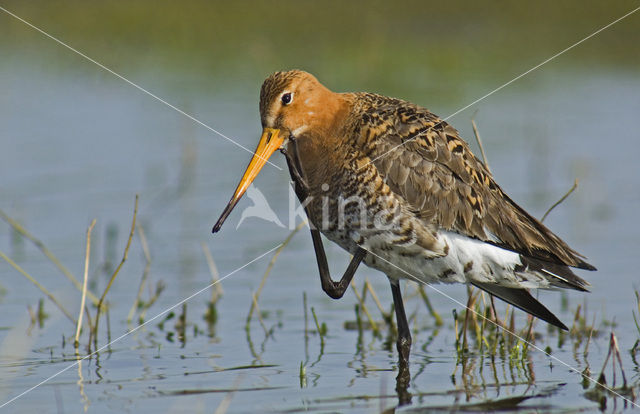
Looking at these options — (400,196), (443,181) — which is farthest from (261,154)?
(443,181)

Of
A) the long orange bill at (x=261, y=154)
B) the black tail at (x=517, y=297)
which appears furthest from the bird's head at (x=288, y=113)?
the black tail at (x=517, y=297)

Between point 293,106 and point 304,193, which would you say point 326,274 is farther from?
point 293,106

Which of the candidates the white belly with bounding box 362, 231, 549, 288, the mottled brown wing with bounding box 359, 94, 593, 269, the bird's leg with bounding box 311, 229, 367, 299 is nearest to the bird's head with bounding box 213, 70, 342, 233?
the mottled brown wing with bounding box 359, 94, 593, 269

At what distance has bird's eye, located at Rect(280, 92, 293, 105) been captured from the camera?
6.09m

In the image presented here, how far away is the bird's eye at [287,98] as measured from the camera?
20.0 feet

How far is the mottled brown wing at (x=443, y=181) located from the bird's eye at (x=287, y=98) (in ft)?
1.46

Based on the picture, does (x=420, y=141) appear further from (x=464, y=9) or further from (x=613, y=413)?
(x=464, y=9)

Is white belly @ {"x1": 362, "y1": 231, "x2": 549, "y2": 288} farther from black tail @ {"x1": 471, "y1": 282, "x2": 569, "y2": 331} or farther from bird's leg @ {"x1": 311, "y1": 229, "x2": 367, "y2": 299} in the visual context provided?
bird's leg @ {"x1": 311, "y1": 229, "x2": 367, "y2": 299}

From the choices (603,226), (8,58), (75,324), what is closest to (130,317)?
(75,324)

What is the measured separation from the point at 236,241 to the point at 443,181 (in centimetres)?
339

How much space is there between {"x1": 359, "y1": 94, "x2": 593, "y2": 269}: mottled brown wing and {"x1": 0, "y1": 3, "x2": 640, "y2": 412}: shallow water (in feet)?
2.43

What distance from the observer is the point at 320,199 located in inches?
237

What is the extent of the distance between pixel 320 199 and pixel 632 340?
230 cm

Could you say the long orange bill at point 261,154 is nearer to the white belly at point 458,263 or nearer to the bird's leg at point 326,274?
the bird's leg at point 326,274
